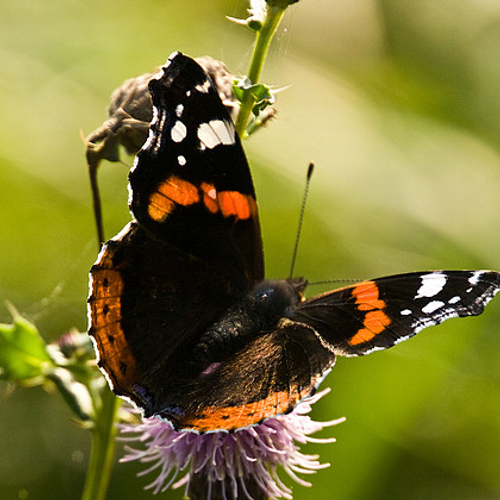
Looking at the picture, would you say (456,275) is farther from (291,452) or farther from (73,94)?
(73,94)

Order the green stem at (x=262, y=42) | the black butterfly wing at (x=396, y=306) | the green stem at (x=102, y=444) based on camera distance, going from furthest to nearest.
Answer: the green stem at (x=102, y=444)
the black butterfly wing at (x=396, y=306)
the green stem at (x=262, y=42)

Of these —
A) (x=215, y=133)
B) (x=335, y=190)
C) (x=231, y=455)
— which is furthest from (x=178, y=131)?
(x=335, y=190)

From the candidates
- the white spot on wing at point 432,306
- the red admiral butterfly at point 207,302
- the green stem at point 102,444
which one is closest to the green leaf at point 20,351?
the green stem at point 102,444

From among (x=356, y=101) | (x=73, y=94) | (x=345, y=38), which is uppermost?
Answer: (x=345, y=38)

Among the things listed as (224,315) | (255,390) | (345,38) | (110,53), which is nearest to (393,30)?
(345,38)

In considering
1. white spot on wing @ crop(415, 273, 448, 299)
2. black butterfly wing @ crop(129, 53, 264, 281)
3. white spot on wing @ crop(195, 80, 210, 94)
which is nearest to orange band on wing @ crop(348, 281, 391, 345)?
white spot on wing @ crop(415, 273, 448, 299)

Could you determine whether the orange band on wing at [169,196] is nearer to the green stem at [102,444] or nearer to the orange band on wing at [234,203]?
the orange band on wing at [234,203]

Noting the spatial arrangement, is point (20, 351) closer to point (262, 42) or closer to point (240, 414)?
point (240, 414)

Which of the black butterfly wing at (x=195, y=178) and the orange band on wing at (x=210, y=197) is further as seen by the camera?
the orange band on wing at (x=210, y=197)
